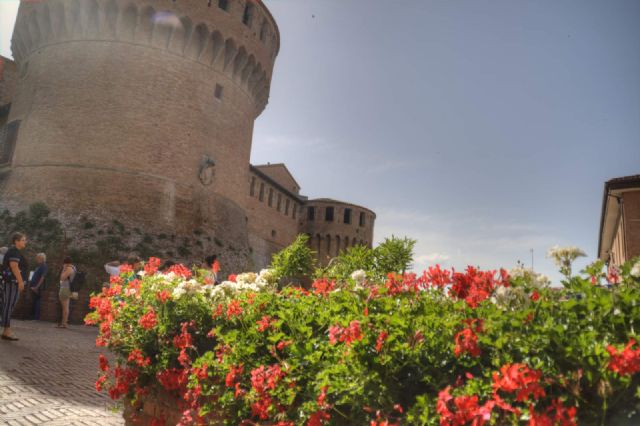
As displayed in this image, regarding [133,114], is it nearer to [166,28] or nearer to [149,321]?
[166,28]

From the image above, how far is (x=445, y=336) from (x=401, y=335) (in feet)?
0.80

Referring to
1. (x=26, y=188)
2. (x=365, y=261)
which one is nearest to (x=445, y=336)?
(x=365, y=261)

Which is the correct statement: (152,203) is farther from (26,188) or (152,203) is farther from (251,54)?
(251,54)

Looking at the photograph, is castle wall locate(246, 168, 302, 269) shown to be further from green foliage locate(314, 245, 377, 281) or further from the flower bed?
the flower bed

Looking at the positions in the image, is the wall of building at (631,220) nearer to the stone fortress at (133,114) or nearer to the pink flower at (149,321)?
the stone fortress at (133,114)

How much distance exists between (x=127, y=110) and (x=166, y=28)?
12.8 feet

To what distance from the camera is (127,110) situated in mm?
18375

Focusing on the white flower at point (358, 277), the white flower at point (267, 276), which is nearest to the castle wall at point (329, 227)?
the white flower at point (267, 276)

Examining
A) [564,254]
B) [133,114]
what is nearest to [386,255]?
[564,254]

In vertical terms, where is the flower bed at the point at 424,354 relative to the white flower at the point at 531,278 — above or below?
below

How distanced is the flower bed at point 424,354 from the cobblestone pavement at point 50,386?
175 centimetres

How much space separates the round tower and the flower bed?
15.4 metres

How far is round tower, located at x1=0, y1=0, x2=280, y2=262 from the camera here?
57.6 ft

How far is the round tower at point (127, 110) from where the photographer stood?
17562mm
